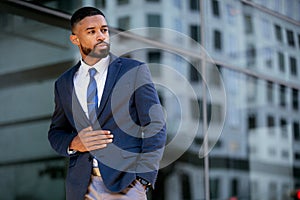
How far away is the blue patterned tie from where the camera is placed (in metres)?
2.93

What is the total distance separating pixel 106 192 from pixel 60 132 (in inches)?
17.2

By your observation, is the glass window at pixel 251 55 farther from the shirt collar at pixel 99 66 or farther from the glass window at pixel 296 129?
the shirt collar at pixel 99 66

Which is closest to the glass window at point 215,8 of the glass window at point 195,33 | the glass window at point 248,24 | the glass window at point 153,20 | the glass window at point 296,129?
the glass window at point 195,33

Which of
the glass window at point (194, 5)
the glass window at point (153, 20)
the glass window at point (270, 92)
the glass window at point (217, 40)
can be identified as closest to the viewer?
the glass window at point (153, 20)

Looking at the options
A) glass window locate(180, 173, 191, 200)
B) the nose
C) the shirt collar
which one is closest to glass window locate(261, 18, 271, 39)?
glass window locate(180, 173, 191, 200)

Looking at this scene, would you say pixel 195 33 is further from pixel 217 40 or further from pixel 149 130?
pixel 149 130

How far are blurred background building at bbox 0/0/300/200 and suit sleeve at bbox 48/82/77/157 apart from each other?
2.93 m

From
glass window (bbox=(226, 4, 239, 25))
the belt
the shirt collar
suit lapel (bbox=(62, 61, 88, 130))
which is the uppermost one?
glass window (bbox=(226, 4, 239, 25))

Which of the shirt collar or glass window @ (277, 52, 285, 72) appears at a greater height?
glass window @ (277, 52, 285, 72)

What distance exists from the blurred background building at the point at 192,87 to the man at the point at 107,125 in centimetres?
313

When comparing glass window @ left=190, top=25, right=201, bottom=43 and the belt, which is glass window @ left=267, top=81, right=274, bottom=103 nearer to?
glass window @ left=190, top=25, right=201, bottom=43

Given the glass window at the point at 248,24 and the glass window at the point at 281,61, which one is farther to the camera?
the glass window at the point at 281,61

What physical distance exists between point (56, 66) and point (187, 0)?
8.51 feet

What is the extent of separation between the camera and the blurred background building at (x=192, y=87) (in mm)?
6070
